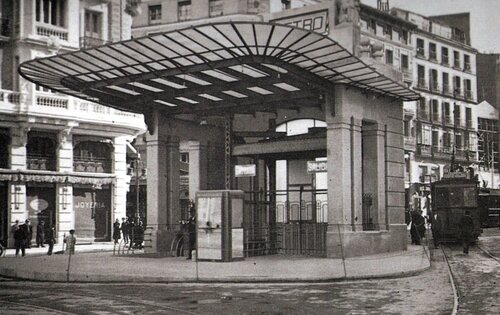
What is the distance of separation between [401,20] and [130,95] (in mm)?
42086

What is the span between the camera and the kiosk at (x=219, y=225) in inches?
919

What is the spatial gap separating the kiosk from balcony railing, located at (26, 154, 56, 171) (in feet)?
50.3

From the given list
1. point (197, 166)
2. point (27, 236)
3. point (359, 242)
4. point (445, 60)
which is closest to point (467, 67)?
point (445, 60)

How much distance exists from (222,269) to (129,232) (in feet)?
53.9

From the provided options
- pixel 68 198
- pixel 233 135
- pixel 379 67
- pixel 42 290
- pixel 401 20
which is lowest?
pixel 42 290

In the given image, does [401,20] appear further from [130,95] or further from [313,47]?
[313,47]

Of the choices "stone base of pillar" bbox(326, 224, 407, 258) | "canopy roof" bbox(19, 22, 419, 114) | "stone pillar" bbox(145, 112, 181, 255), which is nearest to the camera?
"canopy roof" bbox(19, 22, 419, 114)

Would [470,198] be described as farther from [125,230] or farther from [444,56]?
[444,56]

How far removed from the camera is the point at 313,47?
20.6 meters

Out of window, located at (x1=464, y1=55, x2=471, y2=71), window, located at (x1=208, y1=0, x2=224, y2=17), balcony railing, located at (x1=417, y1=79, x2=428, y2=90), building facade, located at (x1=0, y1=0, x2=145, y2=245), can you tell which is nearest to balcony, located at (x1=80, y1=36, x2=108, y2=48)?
building facade, located at (x1=0, y1=0, x2=145, y2=245)

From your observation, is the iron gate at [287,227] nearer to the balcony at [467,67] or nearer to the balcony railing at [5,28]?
the balcony railing at [5,28]

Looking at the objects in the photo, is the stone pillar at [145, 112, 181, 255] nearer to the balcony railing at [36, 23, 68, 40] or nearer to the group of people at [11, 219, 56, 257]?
the group of people at [11, 219, 56, 257]

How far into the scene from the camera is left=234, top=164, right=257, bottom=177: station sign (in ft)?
86.5

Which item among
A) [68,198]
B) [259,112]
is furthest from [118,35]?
[259,112]
